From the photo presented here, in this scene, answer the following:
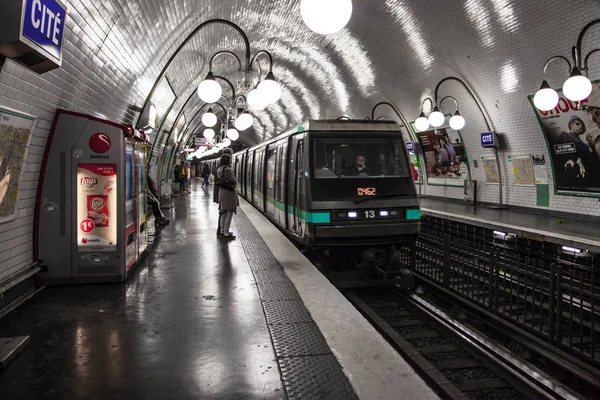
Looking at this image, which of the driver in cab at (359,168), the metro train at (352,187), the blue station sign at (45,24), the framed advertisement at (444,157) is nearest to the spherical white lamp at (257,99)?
the metro train at (352,187)

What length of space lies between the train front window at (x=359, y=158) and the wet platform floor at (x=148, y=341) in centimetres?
230

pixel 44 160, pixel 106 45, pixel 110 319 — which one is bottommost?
pixel 110 319

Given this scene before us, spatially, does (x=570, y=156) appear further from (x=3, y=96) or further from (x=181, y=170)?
→ (x=181, y=170)

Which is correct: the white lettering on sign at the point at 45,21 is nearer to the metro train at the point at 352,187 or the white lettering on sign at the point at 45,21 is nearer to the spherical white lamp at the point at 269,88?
the spherical white lamp at the point at 269,88

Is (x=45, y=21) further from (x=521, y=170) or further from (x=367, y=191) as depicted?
(x=521, y=170)

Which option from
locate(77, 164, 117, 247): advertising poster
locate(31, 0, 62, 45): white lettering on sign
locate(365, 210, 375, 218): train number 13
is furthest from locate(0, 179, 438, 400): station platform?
locate(31, 0, 62, 45): white lettering on sign

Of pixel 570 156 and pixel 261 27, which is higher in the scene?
pixel 261 27

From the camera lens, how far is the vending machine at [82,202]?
5586 millimetres

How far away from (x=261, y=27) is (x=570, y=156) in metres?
8.93

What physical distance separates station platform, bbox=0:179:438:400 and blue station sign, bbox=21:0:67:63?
235 centimetres

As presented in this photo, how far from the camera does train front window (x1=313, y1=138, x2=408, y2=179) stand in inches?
310

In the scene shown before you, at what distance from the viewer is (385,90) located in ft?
56.0

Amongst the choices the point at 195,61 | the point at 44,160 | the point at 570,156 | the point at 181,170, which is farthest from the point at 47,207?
the point at 181,170

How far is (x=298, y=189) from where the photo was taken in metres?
8.24
